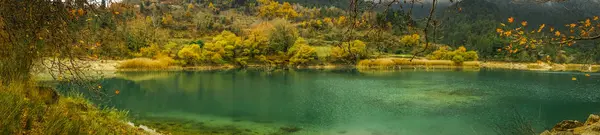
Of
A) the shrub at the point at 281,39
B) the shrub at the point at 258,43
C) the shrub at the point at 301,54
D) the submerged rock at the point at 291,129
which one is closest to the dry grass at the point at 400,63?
the shrub at the point at 301,54

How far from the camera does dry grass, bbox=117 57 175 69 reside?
2037 inches

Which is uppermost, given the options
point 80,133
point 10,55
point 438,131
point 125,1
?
point 125,1

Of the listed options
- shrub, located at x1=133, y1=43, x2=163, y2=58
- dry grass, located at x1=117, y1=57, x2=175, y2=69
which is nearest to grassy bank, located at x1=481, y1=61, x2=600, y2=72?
dry grass, located at x1=117, y1=57, x2=175, y2=69

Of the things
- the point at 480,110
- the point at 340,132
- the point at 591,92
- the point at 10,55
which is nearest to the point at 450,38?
the point at 591,92

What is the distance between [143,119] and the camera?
17.9 m

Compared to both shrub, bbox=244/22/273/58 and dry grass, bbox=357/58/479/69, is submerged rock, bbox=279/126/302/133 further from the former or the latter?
dry grass, bbox=357/58/479/69

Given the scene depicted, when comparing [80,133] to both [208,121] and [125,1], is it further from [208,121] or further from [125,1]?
[208,121]

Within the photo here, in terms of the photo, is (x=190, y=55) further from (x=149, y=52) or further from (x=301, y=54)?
(x=301, y=54)

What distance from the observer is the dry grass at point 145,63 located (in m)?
51.8

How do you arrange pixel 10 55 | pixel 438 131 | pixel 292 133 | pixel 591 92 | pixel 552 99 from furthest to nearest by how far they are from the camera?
pixel 591 92, pixel 552 99, pixel 438 131, pixel 292 133, pixel 10 55

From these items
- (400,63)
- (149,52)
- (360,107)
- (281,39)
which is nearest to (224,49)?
(281,39)

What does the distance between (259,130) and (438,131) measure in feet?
24.5

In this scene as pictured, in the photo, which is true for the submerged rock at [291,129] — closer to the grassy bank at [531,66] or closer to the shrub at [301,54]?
the shrub at [301,54]

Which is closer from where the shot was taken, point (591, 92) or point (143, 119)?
point (143, 119)
